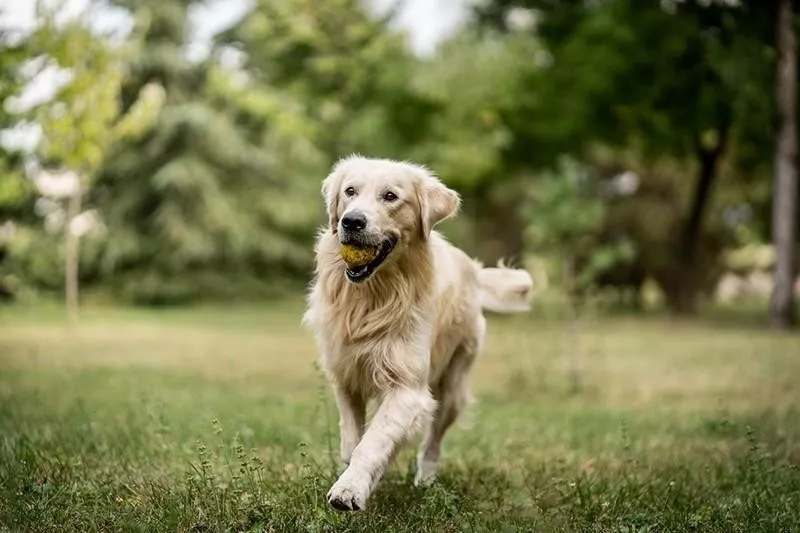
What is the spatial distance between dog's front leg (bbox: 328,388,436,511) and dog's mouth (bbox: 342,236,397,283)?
0.56 metres

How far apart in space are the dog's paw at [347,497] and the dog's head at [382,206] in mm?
959

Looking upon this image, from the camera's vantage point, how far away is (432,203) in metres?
4.82

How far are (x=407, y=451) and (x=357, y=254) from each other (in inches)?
106

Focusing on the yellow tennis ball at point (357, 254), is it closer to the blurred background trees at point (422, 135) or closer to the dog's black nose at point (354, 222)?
the dog's black nose at point (354, 222)

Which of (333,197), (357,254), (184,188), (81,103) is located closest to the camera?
(357,254)

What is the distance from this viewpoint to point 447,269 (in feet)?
17.4

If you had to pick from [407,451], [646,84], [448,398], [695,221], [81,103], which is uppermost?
[646,84]

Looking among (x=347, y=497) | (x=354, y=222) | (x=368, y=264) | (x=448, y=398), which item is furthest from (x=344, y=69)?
(x=347, y=497)

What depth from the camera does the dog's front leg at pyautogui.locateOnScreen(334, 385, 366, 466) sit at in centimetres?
489

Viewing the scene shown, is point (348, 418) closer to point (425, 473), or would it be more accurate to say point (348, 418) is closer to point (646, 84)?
point (425, 473)

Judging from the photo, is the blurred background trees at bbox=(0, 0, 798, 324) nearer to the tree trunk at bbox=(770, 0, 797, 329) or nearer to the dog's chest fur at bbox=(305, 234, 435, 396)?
the tree trunk at bbox=(770, 0, 797, 329)

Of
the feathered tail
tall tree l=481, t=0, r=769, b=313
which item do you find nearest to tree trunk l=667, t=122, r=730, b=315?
tall tree l=481, t=0, r=769, b=313

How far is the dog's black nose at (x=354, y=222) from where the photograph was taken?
14.5 ft

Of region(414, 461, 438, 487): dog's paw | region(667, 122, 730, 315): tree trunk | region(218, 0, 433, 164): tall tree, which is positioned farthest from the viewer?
region(218, 0, 433, 164): tall tree
